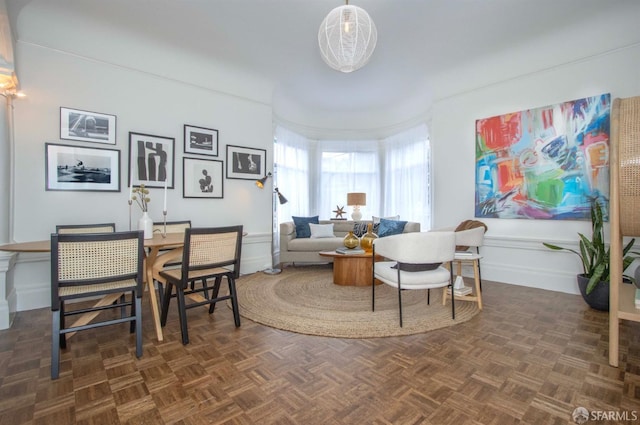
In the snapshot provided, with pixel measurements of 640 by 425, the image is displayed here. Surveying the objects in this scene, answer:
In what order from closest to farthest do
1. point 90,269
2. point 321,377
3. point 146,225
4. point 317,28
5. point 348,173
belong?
point 321,377 → point 90,269 → point 146,225 → point 317,28 → point 348,173

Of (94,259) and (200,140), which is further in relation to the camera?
(200,140)

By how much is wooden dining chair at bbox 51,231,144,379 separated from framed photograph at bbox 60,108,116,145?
7.09 ft

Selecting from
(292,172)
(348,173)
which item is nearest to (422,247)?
(292,172)

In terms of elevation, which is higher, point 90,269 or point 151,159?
point 151,159

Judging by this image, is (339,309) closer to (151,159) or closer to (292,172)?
(151,159)

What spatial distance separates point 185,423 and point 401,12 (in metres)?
4.00

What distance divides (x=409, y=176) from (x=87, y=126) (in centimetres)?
515

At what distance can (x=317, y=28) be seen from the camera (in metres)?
3.57

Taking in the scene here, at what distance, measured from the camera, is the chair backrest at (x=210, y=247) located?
2301 millimetres

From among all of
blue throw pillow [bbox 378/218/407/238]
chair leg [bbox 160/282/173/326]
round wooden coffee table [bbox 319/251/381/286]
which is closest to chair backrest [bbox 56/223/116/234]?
chair leg [bbox 160/282/173/326]

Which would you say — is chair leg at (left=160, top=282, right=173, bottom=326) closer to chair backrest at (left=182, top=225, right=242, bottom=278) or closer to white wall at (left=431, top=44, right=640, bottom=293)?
chair backrest at (left=182, top=225, right=242, bottom=278)

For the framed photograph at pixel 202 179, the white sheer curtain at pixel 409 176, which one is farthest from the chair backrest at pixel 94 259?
the white sheer curtain at pixel 409 176

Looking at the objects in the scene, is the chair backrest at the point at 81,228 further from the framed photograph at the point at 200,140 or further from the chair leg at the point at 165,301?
the framed photograph at the point at 200,140

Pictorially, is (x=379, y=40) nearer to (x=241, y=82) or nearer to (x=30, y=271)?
(x=241, y=82)
